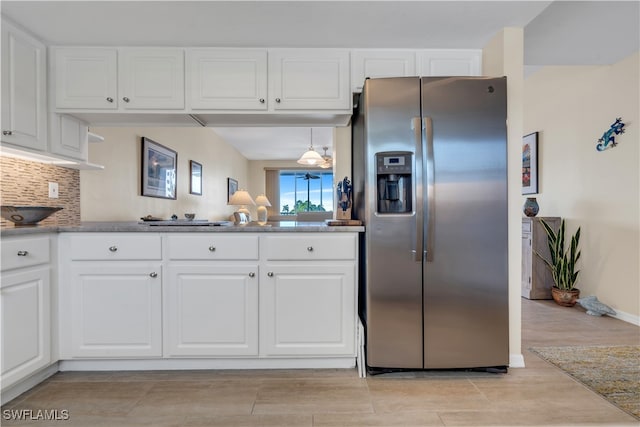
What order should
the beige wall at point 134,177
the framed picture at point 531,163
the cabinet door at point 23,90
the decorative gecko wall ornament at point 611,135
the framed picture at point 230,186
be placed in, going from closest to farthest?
the cabinet door at point 23,90
the beige wall at point 134,177
the decorative gecko wall ornament at point 611,135
the framed picture at point 531,163
the framed picture at point 230,186

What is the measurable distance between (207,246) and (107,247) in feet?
1.93

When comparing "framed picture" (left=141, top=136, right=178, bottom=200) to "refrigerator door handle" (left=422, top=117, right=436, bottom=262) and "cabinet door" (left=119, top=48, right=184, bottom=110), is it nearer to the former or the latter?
"cabinet door" (left=119, top=48, right=184, bottom=110)

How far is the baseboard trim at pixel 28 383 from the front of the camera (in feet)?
5.82

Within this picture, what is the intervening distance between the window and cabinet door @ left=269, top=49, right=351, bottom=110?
7.57m

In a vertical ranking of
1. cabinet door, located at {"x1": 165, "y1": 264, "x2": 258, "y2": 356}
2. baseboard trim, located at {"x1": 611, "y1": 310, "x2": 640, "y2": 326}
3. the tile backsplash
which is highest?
the tile backsplash

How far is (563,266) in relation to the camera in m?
3.58

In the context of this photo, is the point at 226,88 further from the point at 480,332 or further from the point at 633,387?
the point at 633,387

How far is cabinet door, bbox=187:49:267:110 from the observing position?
7.25 feet

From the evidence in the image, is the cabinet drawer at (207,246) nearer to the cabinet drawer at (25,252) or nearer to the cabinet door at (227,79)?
the cabinet drawer at (25,252)

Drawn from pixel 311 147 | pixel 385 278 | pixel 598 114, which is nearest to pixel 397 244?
pixel 385 278

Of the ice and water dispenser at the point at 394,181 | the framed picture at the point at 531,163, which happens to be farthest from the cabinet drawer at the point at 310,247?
the framed picture at the point at 531,163

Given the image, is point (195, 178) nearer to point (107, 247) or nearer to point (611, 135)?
point (107, 247)

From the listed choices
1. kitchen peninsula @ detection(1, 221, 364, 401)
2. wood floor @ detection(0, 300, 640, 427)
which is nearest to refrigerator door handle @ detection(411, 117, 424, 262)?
kitchen peninsula @ detection(1, 221, 364, 401)

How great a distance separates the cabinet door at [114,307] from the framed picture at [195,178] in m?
3.09
